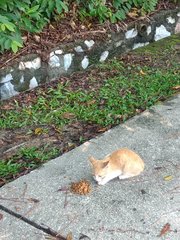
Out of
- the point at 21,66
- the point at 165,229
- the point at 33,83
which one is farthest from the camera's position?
the point at 33,83

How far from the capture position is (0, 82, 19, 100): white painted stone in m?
5.22

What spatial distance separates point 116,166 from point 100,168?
0.13 metres

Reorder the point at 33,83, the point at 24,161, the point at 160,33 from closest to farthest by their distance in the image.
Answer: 1. the point at 24,161
2. the point at 33,83
3. the point at 160,33

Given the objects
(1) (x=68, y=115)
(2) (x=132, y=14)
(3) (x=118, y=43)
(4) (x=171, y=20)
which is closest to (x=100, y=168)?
(1) (x=68, y=115)

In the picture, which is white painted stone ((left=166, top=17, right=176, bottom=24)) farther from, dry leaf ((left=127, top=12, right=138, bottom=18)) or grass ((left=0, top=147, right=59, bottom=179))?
grass ((left=0, top=147, right=59, bottom=179))

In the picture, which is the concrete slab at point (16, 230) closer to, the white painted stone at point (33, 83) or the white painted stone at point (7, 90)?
the white painted stone at point (7, 90)

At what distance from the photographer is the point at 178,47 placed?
21.7ft

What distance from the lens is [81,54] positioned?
5.89 metres

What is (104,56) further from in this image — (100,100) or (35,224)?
(35,224)

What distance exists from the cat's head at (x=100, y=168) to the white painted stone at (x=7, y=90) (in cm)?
184

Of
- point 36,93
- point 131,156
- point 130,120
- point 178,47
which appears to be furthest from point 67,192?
point 178,47

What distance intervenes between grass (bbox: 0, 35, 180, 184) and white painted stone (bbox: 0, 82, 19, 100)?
0.13 metres

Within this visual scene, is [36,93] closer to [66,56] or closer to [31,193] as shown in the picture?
[66,56]

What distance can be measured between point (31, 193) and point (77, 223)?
18.3 inches
